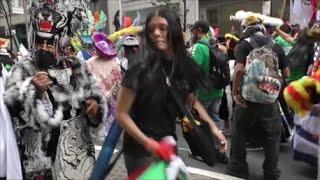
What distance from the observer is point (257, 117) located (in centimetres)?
530

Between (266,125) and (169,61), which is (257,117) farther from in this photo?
(169,61)

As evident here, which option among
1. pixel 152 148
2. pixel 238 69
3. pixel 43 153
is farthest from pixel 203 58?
pixel 152 148

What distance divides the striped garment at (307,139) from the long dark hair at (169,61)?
2731 mm

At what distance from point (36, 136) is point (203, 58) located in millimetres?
3787

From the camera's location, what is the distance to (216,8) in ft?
81.1

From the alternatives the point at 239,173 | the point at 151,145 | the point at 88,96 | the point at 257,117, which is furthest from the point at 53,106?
the point at 239,173

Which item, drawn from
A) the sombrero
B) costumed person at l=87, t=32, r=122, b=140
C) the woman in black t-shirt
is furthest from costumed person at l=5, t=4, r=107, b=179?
the sombrero

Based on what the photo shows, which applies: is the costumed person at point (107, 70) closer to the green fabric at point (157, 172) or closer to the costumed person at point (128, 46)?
the costumed person at point (128, 46)

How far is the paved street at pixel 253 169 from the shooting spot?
18.3 ft

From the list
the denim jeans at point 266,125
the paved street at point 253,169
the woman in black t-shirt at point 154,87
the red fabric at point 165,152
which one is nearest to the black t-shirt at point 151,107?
the woman in black t-shirt at point 154,87

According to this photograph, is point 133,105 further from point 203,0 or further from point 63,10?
point 203,0

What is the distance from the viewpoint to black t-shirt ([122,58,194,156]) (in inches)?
110

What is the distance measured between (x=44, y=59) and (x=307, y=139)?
3372 millimetres

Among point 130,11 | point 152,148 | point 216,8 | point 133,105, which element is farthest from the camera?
point 130,11
